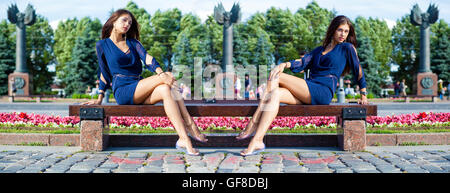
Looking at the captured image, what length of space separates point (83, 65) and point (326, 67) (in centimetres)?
3413

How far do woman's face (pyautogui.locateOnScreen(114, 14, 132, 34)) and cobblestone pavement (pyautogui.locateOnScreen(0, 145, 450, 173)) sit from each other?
166 cm

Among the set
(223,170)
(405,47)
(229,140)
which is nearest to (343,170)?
(223,170)

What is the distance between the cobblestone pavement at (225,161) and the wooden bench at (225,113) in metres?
0.20

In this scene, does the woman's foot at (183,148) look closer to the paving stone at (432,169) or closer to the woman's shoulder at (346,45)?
the woman's shoulder at (346,45)

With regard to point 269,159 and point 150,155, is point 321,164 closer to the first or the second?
point 269,159

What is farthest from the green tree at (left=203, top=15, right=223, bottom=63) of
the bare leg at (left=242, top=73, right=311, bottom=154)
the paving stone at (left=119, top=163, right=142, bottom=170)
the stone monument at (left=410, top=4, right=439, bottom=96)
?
the paving stone at (left=119, top=163, right=142, bottom=170)

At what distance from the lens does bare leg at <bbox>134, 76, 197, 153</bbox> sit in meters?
5.02

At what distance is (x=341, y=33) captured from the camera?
5496 millimetres

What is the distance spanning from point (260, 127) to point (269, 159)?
1.45 feet

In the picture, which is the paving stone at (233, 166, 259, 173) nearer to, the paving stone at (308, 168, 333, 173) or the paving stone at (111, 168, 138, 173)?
the paving stone at (308, 168, 333, 173)

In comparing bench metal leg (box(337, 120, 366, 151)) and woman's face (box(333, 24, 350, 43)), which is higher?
woman's face (box(333, 24, 350, 43))

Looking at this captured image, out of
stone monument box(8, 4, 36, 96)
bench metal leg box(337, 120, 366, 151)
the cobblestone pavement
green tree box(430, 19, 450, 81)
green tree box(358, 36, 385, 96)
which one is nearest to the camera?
the cobblestone pavement

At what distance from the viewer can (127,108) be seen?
5.49 m
